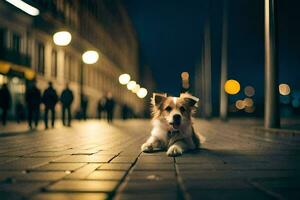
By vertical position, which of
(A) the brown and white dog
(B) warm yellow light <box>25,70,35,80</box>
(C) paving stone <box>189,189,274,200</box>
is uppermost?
(B) warm yellow light <box>25,70,35,80</box>

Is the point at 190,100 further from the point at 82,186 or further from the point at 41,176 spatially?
the point at 82,186

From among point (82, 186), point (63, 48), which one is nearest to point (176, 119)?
point (82, 186)

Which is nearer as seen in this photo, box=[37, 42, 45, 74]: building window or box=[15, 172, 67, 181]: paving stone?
box=[15, 172, 67, 181]: paving stone

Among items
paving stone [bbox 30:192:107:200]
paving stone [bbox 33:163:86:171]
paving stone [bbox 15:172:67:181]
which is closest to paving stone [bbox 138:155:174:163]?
paving stone [bbox 33:163:86:171]

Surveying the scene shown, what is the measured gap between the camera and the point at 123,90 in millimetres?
85500

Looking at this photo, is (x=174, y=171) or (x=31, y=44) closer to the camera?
(x=174, y=171)

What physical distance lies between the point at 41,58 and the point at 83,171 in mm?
35484

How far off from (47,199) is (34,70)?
113 feet

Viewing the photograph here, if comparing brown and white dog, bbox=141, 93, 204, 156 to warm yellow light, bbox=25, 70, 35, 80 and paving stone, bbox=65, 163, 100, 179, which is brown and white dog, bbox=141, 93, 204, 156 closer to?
paving stone, bbox=65, 163, 100, 179

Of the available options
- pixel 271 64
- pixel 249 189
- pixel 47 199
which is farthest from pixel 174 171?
pixel 271 64

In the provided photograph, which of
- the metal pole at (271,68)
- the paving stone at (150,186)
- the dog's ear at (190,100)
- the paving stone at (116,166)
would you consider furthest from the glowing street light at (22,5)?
the paving stone at (150,186)

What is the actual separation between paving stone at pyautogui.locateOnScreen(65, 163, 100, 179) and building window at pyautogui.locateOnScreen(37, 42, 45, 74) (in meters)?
33.9

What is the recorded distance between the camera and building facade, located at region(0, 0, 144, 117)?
33250 mm

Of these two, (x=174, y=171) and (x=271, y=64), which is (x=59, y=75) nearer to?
(x=271, y=64)
